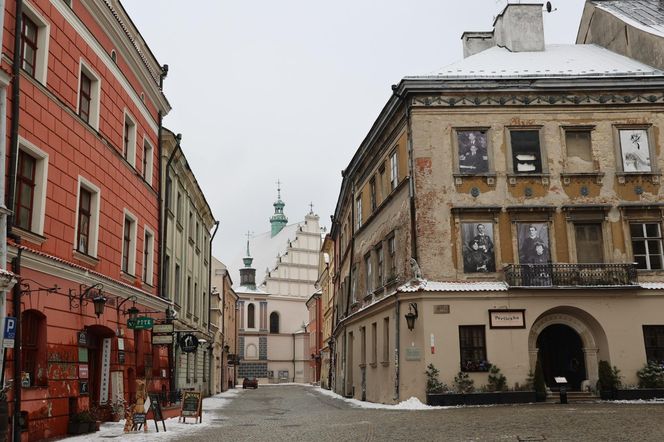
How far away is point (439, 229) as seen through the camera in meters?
23.0

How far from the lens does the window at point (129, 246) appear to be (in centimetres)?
2006

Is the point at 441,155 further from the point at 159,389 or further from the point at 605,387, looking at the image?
the point at 159,389

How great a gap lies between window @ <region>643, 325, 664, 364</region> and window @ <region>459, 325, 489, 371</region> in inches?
206

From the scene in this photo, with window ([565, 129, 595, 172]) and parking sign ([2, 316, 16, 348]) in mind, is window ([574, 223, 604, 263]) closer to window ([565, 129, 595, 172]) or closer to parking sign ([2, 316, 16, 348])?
window ([565, 129, 595, 172])

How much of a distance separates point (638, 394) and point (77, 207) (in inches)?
679

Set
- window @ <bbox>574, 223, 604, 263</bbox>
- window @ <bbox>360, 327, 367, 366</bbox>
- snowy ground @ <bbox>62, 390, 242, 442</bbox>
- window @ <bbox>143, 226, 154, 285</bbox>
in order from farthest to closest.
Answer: window @ <bbox>360, 327, 367, 366</bbox> → window @ <bbox>574, 223, 604, 263</bbox> → window @ <bbox>143, 226, 154, 285</bbox> → snowy ground @ <bbox>62, 390, 242, 442</bbox>

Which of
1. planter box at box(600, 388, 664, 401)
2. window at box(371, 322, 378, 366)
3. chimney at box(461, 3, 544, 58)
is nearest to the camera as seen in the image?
planter box at box(600, 388, 664, 401)

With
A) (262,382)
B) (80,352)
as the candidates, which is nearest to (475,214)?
(80,352)

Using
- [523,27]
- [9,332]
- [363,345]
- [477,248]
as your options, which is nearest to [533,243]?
[477,248]

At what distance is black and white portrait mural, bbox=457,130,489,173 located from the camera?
77.3ft

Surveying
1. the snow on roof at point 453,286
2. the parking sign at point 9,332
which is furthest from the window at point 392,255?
the parking sign at point 9,332

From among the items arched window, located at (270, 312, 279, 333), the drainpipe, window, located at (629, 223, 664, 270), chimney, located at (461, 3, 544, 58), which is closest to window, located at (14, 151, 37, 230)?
the drainpipe

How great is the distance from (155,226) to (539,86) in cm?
1387

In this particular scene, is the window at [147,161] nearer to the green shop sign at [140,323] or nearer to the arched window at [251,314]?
the green shop sign at [140,323]
